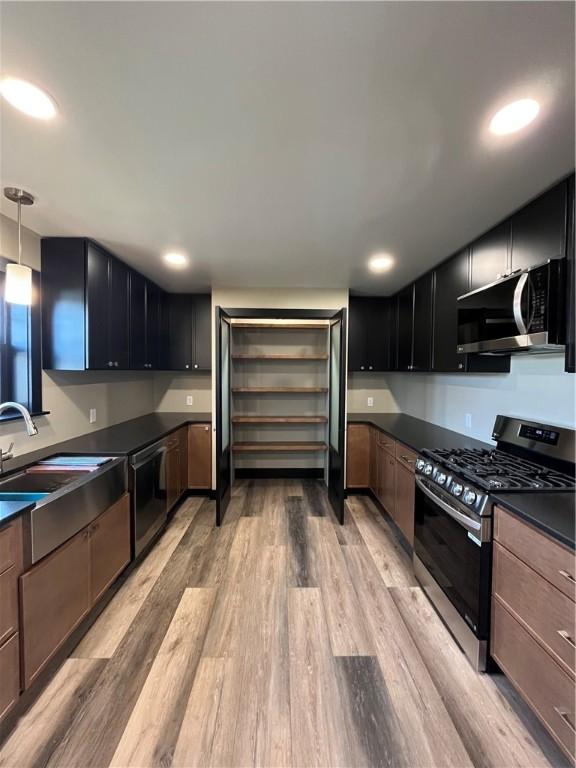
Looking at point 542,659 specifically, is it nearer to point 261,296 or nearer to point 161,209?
point 161,209

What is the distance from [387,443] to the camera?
10.4 feet

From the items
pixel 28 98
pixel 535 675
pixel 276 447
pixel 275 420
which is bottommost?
pixel 535 675

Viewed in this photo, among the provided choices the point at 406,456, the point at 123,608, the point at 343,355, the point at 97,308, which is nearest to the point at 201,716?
the point at 123,608

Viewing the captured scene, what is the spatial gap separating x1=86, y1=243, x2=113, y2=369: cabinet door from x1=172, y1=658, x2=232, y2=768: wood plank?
2054mm

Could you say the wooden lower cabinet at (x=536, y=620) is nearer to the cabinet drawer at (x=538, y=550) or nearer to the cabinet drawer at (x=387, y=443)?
the cabinet drawer at (x=538, y=550)

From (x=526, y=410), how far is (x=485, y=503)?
101cm

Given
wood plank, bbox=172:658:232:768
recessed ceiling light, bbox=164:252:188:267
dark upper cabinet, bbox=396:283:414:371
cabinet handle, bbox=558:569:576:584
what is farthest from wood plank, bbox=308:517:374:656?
recessed ceiling light, bbox=164:252:188:267

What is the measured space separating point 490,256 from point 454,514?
1.63m

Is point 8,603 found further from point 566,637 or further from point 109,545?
point 566,637

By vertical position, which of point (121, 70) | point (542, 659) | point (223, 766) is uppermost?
point (121, 70)

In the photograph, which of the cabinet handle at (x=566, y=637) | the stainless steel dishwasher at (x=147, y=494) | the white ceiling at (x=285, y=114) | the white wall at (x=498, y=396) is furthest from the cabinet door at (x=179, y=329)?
the cabinet handle at (x=566, y=637)

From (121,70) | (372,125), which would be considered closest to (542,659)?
(372,125)

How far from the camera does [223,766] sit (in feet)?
3.89

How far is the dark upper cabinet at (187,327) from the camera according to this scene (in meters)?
3.88
